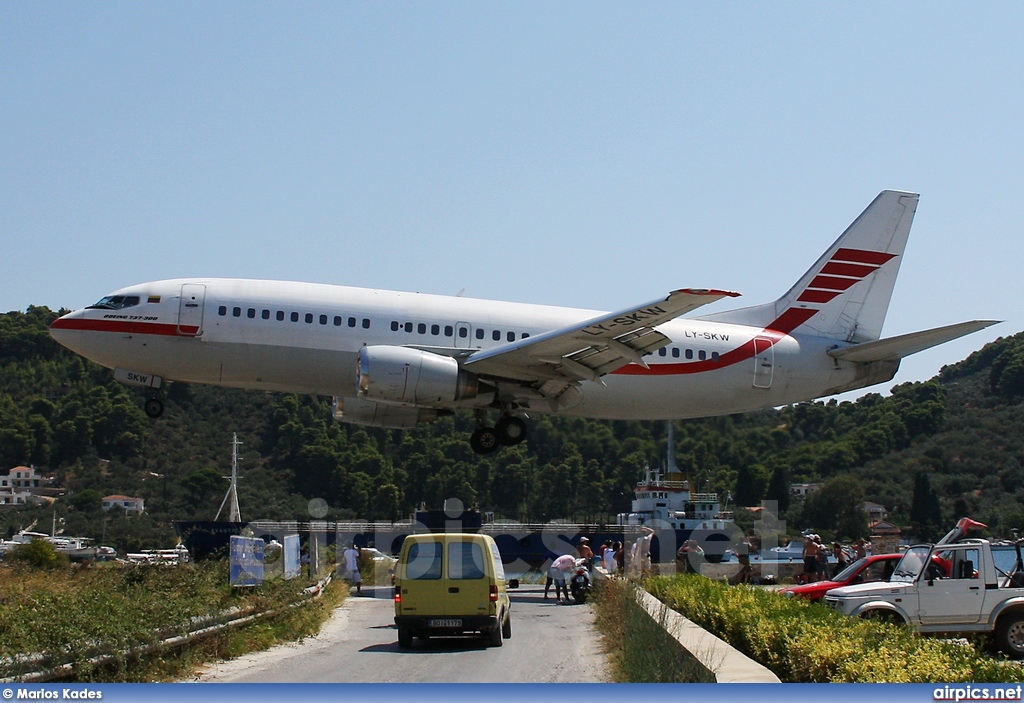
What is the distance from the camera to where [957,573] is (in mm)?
17109

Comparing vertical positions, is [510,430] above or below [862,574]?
above

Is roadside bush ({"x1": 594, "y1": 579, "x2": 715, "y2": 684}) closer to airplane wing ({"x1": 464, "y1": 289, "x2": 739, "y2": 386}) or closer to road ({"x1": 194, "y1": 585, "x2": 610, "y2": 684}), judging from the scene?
road ({"x1": 194, "y1": 585, "x2": 610, "y2": 684})

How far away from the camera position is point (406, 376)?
2567 centimetres

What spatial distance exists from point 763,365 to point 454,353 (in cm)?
845

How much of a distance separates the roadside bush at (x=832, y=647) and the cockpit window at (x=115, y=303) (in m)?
16.8

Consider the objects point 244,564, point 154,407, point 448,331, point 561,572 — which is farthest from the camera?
Result: point 561,572

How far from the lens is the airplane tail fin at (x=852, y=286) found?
104 ft

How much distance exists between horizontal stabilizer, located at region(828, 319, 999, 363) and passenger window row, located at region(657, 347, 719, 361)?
356cm

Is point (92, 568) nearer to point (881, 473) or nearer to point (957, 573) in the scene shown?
point (957, 573)

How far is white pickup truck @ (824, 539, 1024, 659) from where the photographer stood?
16656mm

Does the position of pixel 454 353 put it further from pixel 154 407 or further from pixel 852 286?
pixel 852 286

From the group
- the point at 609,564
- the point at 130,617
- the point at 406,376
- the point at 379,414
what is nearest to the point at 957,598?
the point at 130,617

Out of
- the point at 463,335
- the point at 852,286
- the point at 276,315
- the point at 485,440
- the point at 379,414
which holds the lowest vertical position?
the point at 485,440

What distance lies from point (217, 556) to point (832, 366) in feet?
54.3
